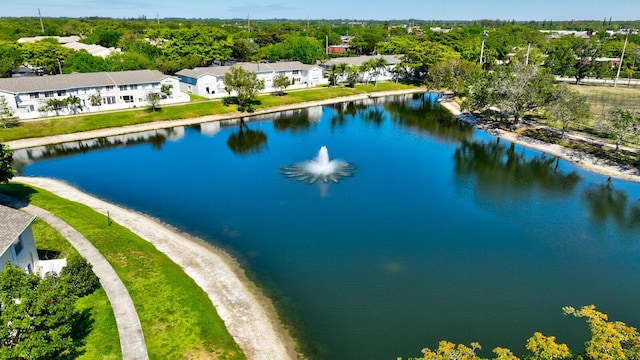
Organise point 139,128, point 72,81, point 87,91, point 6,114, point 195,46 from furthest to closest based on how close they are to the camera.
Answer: point 195,46, point 87,91, point 72,81, point 139,128, point 6,114

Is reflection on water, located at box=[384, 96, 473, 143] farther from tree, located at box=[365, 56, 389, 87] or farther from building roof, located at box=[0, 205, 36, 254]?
building roof, located at box=[0, 205, 36, 254]

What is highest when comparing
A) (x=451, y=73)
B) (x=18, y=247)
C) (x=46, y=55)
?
(x=46, y=55)

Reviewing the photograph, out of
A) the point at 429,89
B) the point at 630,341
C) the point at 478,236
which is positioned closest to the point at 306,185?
the point at 478,236

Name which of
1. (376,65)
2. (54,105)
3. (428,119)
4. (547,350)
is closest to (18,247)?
(547,350)

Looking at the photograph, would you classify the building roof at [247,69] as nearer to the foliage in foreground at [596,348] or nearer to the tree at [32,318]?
the tree at [32,318]

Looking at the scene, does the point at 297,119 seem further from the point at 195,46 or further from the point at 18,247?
the point at 18,247

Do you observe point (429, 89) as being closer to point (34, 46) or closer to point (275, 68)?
point (275, 68)
